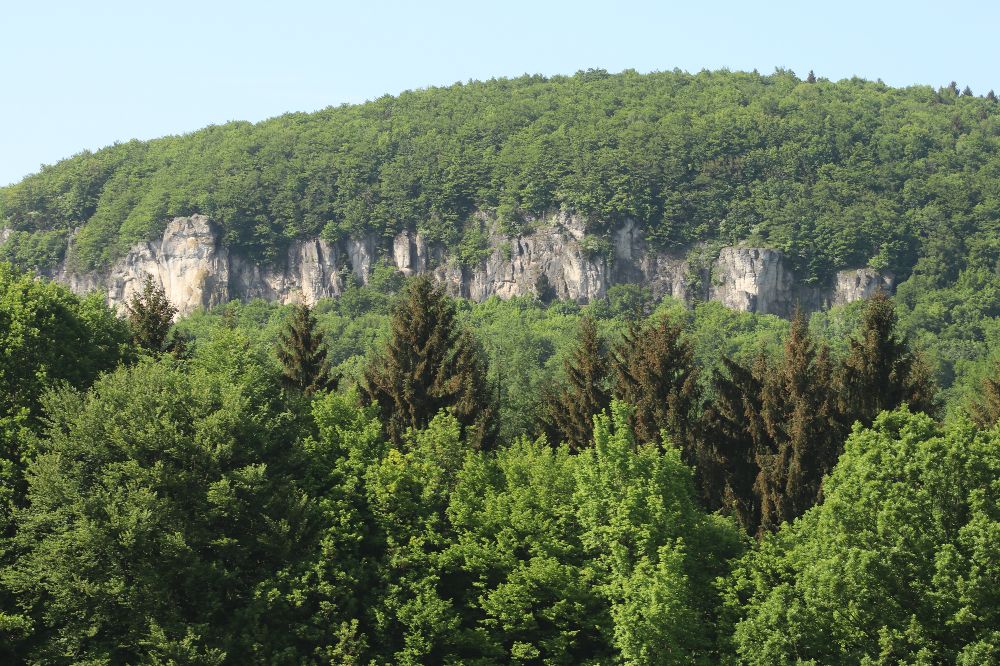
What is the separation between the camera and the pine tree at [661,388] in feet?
163

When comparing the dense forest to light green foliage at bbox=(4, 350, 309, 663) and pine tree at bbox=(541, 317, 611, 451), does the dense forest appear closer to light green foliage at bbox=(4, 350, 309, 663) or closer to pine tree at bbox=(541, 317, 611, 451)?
light green foliage at bbox=(4, 350, 309, 663)

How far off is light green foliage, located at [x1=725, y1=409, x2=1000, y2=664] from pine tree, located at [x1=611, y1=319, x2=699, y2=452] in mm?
11263

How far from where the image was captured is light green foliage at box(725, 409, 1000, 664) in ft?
118

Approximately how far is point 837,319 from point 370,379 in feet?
471

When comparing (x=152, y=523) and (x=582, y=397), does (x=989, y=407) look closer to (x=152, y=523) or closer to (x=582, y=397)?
(x=582, y=397)

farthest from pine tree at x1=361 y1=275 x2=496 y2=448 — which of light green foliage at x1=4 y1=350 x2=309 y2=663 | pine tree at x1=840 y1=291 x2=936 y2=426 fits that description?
pine tree at x1=840 y1=291 x2=936 y2=426

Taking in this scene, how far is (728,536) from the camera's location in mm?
41969

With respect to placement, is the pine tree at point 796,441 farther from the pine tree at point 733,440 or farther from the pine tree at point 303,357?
the pine tree at point 303,357

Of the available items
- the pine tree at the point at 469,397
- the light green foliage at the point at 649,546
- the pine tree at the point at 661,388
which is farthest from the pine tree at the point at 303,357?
the light green foliage at the point at 649,546

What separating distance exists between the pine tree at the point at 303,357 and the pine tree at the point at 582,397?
8865 mm

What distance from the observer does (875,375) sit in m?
46.7

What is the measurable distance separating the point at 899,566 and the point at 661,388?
15.0 metres

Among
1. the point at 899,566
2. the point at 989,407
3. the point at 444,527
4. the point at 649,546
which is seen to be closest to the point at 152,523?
the point at 444,527

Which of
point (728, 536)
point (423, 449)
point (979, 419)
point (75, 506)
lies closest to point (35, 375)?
point (75, 506)
